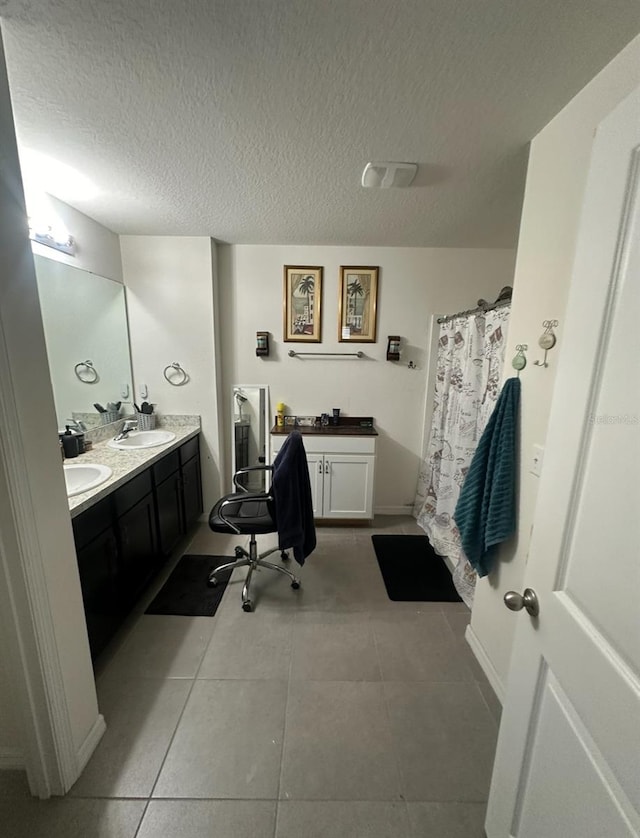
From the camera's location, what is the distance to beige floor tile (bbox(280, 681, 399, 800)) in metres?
1.09

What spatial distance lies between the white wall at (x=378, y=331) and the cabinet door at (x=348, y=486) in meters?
0.34

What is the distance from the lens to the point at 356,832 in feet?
3.26

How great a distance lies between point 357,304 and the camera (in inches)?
107

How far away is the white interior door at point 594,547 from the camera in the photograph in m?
0.54

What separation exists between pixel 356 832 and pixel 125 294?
3.26m

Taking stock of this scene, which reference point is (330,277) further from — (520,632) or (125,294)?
(520,632)

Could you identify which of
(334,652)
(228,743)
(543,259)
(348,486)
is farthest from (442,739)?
(543,259)

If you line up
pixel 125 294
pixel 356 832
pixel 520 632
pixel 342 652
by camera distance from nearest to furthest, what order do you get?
1. pixel 520 632
2. pixel 356 832
3. pixel 342 652
4. pixel 125 294

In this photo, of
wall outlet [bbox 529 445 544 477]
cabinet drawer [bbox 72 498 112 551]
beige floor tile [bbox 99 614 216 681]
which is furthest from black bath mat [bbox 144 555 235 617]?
wall outlet [bbox 529 445 544 477]

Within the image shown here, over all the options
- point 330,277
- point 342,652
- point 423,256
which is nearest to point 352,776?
point 342,652

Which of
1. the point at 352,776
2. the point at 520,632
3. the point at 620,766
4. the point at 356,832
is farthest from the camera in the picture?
the point at 352,776

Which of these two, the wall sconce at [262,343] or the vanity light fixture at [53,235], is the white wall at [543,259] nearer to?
the wall sconce at [262,343]

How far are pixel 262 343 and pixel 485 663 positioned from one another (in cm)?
254

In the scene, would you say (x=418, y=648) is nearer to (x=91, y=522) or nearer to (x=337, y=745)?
(x=337, y=745)
